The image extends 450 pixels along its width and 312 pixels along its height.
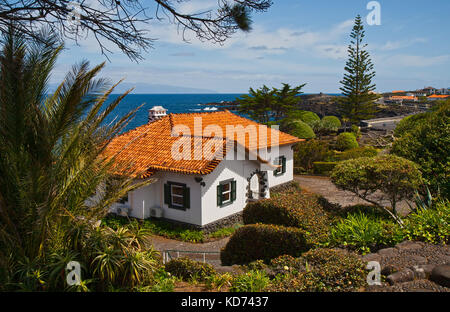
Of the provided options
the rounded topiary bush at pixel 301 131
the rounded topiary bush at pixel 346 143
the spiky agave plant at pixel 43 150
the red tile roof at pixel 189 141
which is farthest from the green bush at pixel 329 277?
the rounded topiary bush at pixel 346 143

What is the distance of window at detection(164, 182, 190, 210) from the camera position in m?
14.9

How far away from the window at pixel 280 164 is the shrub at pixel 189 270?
14265mm

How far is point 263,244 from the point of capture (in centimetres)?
916

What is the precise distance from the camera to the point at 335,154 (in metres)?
29.1

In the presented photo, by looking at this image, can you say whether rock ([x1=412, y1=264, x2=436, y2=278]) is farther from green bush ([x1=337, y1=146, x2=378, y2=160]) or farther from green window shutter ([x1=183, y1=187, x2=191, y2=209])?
green bush ([x1=337, y1=146, x2=378, y2=160])

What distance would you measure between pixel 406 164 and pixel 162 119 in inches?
479

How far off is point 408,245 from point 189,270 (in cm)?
450

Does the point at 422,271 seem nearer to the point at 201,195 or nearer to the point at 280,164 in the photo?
the point at 201,195

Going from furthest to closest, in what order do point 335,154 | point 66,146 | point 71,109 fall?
1. point 335,154
2. point 66,146
3. point 71,109

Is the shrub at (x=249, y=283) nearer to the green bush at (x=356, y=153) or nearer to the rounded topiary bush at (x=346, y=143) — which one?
the green bush at (x=356, y=153)

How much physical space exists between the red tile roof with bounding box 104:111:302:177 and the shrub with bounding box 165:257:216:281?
6.22 metres

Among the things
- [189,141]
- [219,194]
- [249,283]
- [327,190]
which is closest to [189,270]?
[249,283]
